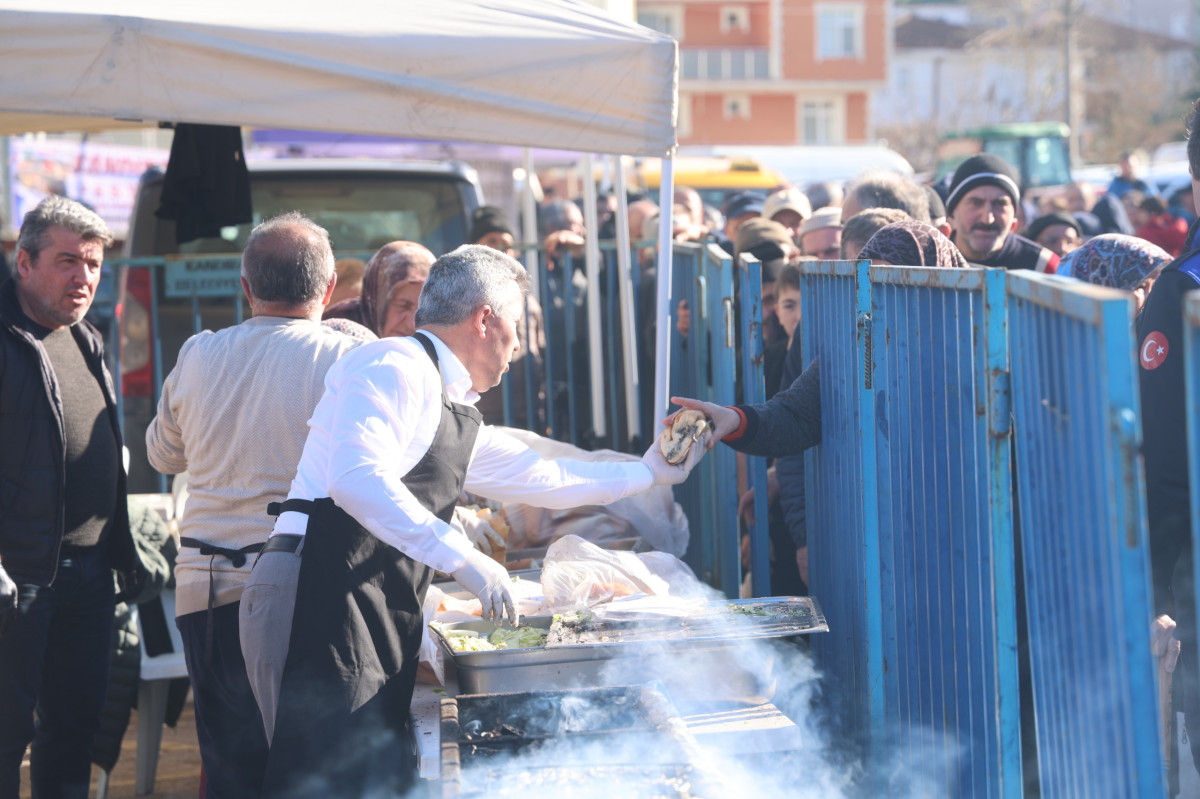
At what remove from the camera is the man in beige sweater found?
3.05 metres

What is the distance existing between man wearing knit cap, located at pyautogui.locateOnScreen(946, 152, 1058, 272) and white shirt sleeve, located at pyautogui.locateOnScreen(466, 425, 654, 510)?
2.14 m

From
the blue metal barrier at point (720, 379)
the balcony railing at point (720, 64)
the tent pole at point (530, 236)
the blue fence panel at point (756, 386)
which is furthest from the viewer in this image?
the balcony railing at point (720, 64)

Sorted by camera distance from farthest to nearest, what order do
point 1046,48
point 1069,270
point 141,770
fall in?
point 1046,48, point 141,770, point 1069,270

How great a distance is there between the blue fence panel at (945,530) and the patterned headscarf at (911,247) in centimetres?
36

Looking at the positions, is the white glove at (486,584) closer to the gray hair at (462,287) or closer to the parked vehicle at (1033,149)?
the gray hair at (462,287)

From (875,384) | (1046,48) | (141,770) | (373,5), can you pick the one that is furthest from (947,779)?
(1046,48)

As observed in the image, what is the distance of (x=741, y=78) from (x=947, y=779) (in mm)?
50318

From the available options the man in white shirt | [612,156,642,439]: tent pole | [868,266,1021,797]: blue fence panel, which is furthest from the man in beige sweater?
[612,156,642,439]: tent pole

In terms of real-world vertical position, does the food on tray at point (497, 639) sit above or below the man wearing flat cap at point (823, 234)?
below

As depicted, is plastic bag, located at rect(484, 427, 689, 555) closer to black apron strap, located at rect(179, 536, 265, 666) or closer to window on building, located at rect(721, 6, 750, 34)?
black apron strap, located at rect(179, 536, 265, 666)

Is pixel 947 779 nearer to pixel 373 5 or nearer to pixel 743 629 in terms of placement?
pixel 743 629

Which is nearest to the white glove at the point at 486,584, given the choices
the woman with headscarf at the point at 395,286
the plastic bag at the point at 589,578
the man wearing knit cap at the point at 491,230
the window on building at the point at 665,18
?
the plastic bag at the point at 589,578

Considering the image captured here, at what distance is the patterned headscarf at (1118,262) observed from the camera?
10.7 feet

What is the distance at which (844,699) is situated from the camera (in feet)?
9.82
